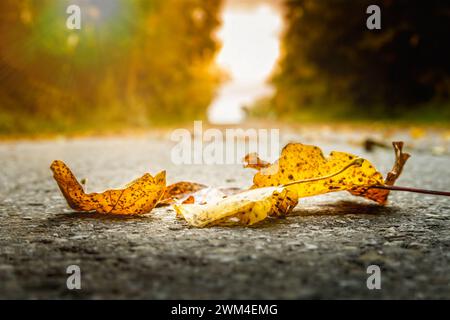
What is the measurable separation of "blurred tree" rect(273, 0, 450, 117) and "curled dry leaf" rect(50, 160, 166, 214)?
13.7 meters

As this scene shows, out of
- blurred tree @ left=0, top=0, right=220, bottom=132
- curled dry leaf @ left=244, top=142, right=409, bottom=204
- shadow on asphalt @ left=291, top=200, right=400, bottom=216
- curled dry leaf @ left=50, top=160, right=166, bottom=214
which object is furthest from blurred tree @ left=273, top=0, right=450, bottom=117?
curled dry leaf @ left=50, top=160, right=166, bottom=214

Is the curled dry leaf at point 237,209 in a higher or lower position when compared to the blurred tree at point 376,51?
lower

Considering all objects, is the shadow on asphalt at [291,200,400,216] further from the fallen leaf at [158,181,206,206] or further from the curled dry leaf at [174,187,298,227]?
the fallen leaf at [158,181,206,206]

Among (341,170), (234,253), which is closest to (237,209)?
(234,253)

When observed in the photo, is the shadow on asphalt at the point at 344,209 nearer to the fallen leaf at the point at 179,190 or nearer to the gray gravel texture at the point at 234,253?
the gray gravel texture at the point at 234,253

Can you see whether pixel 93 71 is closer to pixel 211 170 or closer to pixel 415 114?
pixel 415 114

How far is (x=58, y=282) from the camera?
0.98 meters

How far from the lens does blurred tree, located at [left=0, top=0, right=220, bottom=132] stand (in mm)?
11422

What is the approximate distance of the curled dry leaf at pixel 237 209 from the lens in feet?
4.70

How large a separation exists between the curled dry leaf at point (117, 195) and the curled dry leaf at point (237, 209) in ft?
0.43

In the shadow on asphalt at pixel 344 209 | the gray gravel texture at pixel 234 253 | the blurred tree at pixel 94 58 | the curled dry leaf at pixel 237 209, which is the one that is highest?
the blurred tree at pixel 94 58

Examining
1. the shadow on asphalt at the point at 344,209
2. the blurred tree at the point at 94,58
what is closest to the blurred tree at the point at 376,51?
the blurred tree at the point at 94,58

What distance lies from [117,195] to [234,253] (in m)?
0.60
